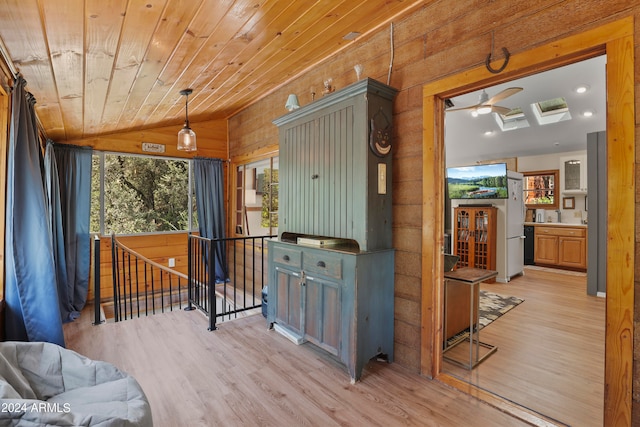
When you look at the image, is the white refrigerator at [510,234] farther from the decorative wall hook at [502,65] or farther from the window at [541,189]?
the decorative wall hook at [502,65]

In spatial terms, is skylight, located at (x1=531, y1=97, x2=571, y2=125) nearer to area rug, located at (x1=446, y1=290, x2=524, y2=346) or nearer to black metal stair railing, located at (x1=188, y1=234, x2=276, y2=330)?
area rug, located at (x1=446, y1=290, x2=524, y2=346)

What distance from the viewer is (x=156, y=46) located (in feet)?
6.86

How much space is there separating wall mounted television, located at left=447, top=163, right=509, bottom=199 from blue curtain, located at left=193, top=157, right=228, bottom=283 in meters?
3.95

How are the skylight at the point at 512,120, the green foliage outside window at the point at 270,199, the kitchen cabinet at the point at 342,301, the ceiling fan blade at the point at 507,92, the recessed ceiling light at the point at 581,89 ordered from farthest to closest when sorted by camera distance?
1. the skylight at the point at 512,120
2. the green foliage outside window at the point at 270,199
3. the recessed ceiling light at the point at 581,89
4. the ceiling fan blade at the point at 507,92
5. the kitchen cabinet at the point at 342,301

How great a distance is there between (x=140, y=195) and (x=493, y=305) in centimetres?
537

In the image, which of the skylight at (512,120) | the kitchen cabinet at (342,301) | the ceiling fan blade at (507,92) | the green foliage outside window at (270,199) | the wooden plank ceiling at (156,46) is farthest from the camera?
the skylight at (512,120)

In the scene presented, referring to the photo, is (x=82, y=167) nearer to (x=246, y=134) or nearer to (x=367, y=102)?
(x=246, y=134)

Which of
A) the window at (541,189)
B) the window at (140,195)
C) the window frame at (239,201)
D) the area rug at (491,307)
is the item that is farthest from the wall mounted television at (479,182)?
the window at (140,195)

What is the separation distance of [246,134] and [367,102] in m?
3.13

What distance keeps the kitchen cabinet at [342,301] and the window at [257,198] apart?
70.7 inches

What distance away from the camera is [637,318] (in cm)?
155

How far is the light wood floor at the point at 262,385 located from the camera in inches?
75.3

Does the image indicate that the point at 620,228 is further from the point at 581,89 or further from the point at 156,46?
the point at 581,89

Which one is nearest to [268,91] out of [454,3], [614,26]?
[454,3]
